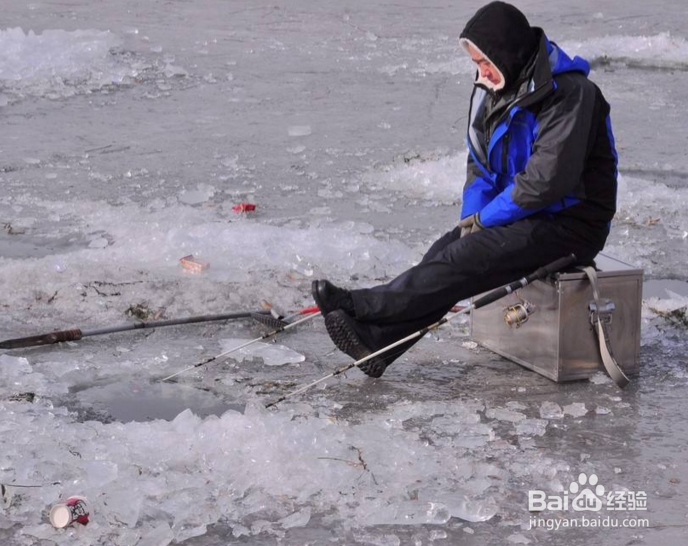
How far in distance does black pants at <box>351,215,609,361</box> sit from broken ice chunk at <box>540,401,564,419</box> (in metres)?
0.61

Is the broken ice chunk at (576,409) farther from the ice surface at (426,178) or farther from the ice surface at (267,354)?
the ice surface at (426,178)

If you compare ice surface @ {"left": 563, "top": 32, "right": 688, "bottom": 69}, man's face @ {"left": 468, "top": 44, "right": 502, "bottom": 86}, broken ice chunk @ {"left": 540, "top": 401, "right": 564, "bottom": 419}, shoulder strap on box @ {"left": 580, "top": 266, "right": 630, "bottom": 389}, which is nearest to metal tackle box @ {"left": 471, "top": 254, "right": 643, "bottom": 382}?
shoulder strap on box @ {"left": 580, "top": 266, "right": 630, "bottom": 389}

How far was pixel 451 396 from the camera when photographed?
4.80 metres

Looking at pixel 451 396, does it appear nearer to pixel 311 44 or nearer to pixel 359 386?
pixel 359 386

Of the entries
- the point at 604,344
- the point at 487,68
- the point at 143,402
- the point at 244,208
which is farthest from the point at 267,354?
the point at 244,208

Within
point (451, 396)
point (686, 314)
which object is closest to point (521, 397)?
point (451, 396)

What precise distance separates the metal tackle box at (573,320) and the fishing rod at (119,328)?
1.27 m

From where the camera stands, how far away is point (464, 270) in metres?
4.82

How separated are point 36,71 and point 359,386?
27.6 feet

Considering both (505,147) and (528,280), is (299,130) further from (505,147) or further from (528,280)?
(528,280)

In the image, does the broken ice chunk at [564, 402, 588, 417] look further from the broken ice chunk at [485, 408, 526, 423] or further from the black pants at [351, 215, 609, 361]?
the black pants at [351, 215, 609, 361]

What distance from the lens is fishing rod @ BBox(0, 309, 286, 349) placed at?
17.2 feet

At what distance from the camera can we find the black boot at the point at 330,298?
480cm

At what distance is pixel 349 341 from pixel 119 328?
134 cm
